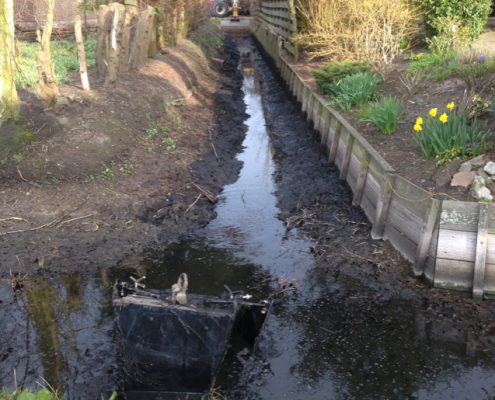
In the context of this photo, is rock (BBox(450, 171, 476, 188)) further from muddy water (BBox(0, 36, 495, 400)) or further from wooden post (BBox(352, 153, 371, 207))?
wooden post (BBox(352, 153, 371, 207))

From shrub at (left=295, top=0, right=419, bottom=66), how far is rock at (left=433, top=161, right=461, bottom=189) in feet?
19.2

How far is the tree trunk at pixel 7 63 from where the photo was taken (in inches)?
344

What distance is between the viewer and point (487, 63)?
1011 cm

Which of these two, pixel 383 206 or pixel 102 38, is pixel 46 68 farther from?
pixel 383 206

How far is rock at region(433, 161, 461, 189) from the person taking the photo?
7.17m

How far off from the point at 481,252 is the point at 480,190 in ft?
2.58

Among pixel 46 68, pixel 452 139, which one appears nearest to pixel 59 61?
pixel 46 68

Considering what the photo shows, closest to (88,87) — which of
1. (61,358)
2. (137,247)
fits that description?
(137,247)

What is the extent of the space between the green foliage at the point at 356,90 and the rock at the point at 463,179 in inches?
181

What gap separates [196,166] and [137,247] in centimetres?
330

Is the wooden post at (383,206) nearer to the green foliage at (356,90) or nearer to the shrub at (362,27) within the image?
the green foliage at (356,90)

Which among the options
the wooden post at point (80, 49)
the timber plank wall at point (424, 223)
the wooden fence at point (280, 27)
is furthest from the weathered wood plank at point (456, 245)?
the wooden fence at point (280, 27)

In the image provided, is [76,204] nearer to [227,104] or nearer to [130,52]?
[130,52]

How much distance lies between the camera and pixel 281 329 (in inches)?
240
